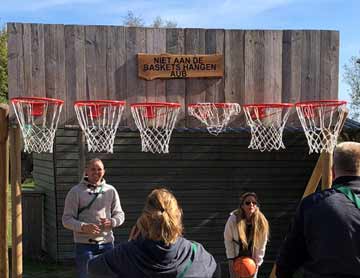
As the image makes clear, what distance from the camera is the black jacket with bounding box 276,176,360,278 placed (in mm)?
2910

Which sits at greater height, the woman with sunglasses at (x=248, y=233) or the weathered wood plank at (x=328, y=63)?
the weathered wood plank at (x=328, y=63)

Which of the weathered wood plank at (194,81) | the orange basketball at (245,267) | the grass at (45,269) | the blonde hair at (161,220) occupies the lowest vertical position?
the grass at (45,269)

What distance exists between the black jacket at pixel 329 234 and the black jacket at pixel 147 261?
58 cm

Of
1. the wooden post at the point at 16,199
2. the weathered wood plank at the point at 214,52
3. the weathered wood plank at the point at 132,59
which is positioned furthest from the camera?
the weathered wood plank at the point at 214,52

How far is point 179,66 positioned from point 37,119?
171 centimetres

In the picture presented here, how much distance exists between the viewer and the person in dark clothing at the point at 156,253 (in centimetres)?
286

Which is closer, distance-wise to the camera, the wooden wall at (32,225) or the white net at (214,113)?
the white net at (214,113)

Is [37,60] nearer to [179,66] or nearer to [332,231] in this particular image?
[179,66]

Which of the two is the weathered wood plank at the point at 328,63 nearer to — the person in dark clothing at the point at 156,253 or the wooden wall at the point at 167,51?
the wooden wall at the point at 167,51

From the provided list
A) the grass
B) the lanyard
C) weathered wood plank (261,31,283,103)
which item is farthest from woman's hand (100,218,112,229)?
the grass

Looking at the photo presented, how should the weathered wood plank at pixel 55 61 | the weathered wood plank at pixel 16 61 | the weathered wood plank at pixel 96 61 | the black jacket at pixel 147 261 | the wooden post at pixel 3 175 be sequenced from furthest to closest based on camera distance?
1. the weathered wood plank at pixel 96 61
2. the weathered wood plank at pixel 55 61
3. the weathered wood plank at pixel 16 61
4. the wooden post at pixel 3 175
5. the black jacket at pixel 147 261

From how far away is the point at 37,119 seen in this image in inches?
231

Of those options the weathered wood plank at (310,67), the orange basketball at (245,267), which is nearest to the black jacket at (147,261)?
the orange basketball at (245,267)

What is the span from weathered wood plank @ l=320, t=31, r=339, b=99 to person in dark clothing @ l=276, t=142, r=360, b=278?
3821 millimetres
